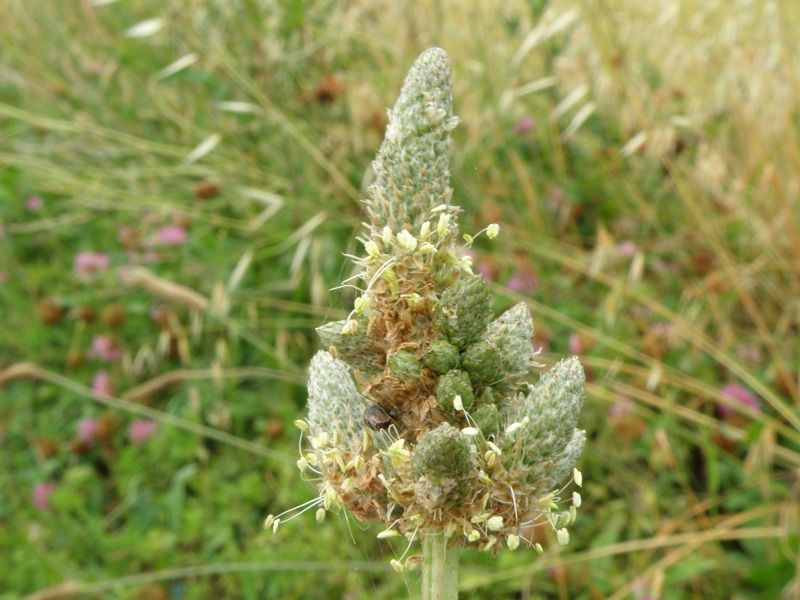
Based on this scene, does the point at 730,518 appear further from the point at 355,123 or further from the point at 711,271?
the point at 355,123

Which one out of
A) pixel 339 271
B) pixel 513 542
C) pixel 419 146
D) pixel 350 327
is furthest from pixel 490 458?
pixel 339 271

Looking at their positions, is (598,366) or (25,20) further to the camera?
(25,20)

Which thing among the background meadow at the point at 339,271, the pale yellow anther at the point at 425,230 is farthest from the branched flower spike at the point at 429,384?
the background meadow at the point at 339,271

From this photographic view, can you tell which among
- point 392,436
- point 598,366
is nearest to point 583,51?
point 598,366

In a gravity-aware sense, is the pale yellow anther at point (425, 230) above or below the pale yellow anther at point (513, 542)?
above

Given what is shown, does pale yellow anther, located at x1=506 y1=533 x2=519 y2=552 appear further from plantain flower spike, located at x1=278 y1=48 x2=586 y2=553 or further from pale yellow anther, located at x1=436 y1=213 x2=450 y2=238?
pale yellow anther, located at x1=436 y1=213 x2=450 y2=238

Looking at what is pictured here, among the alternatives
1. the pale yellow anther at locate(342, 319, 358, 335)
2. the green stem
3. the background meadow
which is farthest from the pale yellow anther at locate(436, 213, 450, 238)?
the background meadow

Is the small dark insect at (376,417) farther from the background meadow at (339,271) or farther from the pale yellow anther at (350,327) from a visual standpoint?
the background meadow at (339,271)
